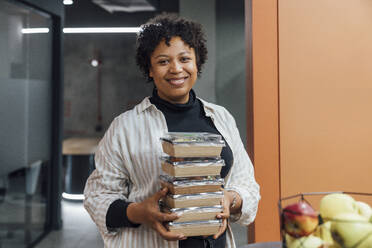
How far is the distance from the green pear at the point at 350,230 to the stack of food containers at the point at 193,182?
506mm

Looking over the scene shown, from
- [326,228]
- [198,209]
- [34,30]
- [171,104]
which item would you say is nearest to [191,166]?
[198,209]

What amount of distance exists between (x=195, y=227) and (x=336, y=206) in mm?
479

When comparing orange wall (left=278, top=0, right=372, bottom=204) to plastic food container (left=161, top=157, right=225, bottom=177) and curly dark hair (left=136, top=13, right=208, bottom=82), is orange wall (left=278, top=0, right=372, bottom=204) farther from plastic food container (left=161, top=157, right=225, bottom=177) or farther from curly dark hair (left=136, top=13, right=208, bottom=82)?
plastic food container (left=161, top=157, right=225, bottom=177)

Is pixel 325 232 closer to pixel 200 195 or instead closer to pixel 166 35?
pixel 200 195

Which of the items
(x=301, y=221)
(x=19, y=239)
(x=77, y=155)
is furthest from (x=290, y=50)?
(x=77, y=155)

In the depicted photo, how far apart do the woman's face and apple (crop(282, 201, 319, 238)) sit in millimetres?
730

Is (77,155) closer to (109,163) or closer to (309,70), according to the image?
(309,70)

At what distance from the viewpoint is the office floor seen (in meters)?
4.80

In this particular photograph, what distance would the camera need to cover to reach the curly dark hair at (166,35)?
148 centimetres

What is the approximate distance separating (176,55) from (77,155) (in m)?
5.97

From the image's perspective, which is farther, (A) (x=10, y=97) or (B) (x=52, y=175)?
(B) (x=52, y=175)

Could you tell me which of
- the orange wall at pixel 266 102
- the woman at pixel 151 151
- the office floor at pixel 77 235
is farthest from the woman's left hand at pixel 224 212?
the office floor at pixel 77 235

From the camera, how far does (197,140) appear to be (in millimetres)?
1268

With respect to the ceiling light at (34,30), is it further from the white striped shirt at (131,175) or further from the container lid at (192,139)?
the container lid at (192,139)
